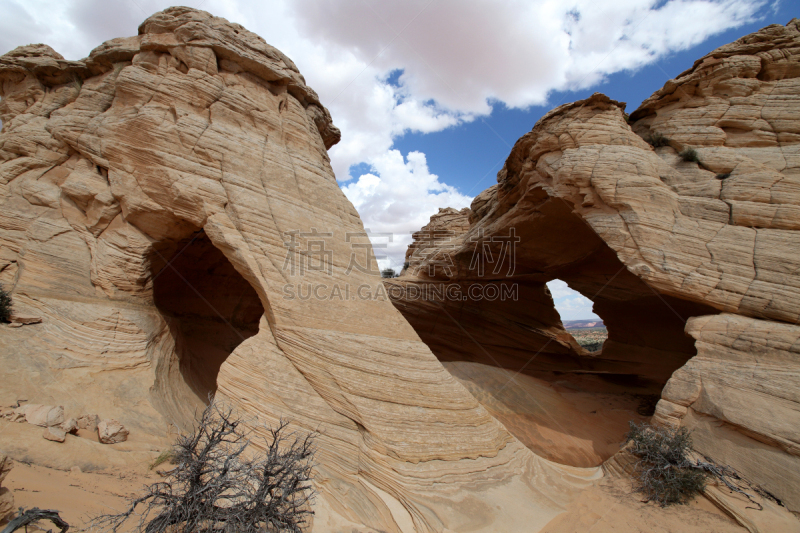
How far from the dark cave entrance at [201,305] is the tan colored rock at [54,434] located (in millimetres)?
2848

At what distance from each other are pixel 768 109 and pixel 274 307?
11.7 meters

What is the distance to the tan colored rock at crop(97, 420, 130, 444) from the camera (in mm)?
4984

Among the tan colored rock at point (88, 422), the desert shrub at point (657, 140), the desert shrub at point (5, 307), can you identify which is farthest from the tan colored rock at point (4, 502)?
the desert shrub at point (657, 140)

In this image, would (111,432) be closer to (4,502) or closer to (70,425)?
(70,425)

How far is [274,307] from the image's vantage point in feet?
18.8

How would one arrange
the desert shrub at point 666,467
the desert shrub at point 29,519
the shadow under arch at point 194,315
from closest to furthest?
Result: the desert shrub at point 29,519
the desert shrub at point 666,467
the shadow under arch at point 194,315

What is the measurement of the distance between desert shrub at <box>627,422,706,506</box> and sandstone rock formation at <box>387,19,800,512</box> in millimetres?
392

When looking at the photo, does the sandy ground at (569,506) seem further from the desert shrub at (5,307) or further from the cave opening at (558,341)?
the desert shrub at (5,307)

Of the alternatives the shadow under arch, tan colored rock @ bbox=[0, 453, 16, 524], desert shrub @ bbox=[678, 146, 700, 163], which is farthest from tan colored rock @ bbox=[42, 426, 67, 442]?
desert shrub @ bbox=[678, 146, 700, 163]

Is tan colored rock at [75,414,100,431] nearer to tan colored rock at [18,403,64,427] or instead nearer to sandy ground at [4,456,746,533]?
tan colored rock at [18,403,64,427]

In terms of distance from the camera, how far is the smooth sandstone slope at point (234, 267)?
508 centimetres

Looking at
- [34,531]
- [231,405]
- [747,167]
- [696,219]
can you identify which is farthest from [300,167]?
→ [747,167]

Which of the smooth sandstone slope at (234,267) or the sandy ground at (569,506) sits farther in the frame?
the smooth sandstone slope at (234,267)

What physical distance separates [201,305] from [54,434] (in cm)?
585
